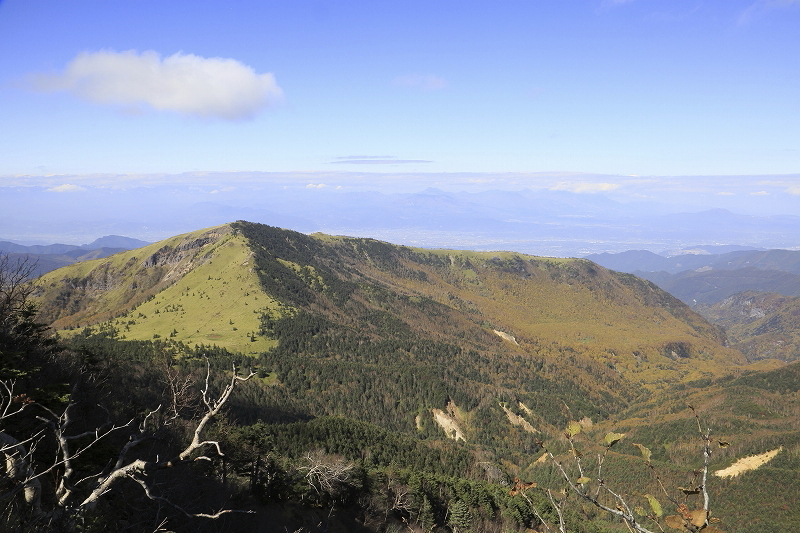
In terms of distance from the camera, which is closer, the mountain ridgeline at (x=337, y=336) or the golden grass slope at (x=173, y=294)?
the mountain ridgeline at (x=337, y=336)

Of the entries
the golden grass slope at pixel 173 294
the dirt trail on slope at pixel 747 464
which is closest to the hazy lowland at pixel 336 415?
the dirt trail on slope at pixel 747 464

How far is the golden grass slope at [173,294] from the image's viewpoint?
11294 centimetres

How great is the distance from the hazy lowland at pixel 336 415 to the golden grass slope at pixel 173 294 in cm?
83

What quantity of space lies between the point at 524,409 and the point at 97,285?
155480mm

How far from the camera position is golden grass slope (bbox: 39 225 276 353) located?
11294 centimetres

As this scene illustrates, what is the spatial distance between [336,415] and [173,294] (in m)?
79.1

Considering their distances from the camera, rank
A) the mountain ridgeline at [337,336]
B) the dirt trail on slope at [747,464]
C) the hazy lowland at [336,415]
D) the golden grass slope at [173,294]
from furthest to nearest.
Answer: the golden grass slope at [173,294] < the mountain ridgeline at [337,336] < the dirt trail on slope at [747,464] < the hazy lowland at [336,415]

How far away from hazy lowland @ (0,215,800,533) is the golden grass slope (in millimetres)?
827

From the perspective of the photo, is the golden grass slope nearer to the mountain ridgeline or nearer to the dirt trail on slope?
the mountain ridgeline

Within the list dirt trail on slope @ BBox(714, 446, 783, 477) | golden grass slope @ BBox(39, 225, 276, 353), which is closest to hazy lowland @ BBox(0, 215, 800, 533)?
dirt trail on slope @ BBox(714, 446, 783, 477)

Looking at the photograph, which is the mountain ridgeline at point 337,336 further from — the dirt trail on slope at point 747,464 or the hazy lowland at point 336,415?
the dirt trail on slope at point 747,464

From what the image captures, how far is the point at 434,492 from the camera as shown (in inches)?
2199

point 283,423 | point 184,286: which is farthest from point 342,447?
point 184,286

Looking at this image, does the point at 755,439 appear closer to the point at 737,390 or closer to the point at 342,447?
the point at 737,390
